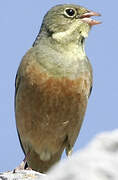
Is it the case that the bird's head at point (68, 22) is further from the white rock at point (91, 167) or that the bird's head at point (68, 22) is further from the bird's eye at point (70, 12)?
the white rock at point (91, 167)

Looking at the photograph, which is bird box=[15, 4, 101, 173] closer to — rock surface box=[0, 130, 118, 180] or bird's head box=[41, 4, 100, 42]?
bird's head box=[41, 4, 100, 42]

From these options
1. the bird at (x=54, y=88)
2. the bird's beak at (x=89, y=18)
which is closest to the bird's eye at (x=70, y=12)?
the bird at (x=54, y=88)

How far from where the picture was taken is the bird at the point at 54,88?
5773 millimetres

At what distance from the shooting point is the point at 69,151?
20.2ft

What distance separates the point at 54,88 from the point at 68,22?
103cm

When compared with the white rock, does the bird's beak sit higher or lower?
higher

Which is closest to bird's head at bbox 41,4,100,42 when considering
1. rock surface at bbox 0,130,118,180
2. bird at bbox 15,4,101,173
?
bird at bbox 15,4,101,173

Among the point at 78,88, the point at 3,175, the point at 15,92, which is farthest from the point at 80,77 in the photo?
the point at 3,175

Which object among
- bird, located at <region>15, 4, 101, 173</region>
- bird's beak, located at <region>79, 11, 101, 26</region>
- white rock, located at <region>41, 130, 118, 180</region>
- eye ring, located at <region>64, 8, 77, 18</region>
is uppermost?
eye ring, located at <region>64, 8, 77, 18</region>

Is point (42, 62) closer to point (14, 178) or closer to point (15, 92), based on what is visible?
point (15, 92)

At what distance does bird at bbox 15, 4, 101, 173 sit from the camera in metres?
5.77

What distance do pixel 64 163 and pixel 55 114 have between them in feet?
14.5

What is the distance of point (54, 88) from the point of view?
5.73 metres

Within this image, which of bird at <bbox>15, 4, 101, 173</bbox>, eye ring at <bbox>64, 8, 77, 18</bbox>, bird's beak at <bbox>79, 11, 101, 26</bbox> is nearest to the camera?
bird at <bbox>15, 4, 101, 173</bbox>
